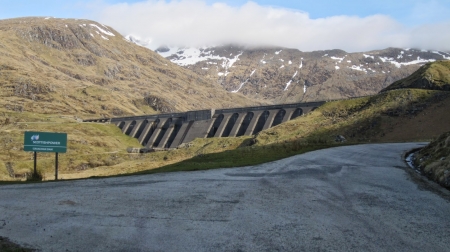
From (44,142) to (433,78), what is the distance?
78354mm

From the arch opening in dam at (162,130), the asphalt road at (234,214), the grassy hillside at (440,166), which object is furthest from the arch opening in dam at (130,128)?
the grassy hillside at (440,166)

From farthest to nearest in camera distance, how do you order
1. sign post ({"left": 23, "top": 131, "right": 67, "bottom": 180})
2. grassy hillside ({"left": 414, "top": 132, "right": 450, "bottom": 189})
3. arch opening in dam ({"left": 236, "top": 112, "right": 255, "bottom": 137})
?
1. arch opening in dam ({"left": 236, "top": 112, "right": 255, "bottom": 137})
2. sign post ({"left": 23, "top": 131, "right": 67, "bottom": 180})
3. grassy hillside ({"left": 414, "top": 132, "right": 450, "bottom": 189})

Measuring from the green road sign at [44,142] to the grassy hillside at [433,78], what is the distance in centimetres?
7459

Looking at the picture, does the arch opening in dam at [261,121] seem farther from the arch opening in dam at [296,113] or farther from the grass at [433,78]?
the grass at [433,78]

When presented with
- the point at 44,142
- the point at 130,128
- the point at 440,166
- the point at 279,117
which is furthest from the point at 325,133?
the point at 130,128

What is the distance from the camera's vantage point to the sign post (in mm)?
32000

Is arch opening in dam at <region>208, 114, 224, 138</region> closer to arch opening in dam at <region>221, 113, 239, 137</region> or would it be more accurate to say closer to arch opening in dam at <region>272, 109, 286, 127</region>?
arch opening in dam at <region>221, 113, 239, 137</region>

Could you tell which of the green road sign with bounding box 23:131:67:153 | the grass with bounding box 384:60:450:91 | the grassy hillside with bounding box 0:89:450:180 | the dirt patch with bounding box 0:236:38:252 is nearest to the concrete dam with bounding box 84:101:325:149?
the grassy hillside with bounding box 0:89:450:180

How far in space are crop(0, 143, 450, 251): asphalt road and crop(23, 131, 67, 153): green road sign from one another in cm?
1297

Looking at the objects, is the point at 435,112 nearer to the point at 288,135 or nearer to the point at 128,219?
the point at 288,135

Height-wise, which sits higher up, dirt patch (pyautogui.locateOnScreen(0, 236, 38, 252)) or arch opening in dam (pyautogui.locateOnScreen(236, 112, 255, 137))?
dirt patch (pyautogui.locateOnScreen(0, 236, 38, 252))

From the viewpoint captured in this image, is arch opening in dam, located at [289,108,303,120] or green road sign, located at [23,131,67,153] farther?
arch opening in dam, located at [289,108,303,120]

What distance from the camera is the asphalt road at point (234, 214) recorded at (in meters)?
10.7

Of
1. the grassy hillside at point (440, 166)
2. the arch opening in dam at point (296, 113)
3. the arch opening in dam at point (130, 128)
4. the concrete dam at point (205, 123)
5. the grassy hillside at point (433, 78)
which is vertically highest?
the grassy hillside at point (433, 78)
